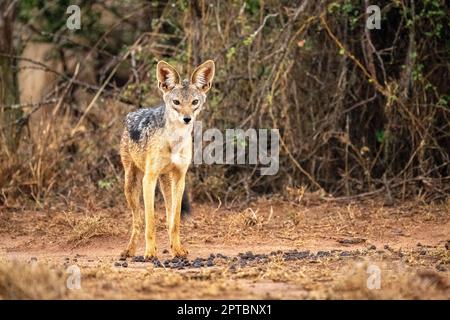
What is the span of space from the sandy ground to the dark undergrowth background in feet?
2.18

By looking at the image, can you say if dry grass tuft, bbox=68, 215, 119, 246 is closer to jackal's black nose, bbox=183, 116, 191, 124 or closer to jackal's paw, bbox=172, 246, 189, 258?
jackal's paw, bbox=172, 246, 189, 258

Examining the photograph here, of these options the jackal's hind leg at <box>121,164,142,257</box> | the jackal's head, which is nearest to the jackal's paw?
the jackal's hind leg at <box>121,164,142,257</box>

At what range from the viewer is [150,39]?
44.6 ft

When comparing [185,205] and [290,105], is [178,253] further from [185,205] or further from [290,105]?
[290,105]

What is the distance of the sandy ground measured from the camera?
6422mm

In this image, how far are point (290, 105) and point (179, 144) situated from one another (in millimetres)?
4540

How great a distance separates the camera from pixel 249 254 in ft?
28.7

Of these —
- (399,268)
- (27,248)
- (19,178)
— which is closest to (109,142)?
(19,178)

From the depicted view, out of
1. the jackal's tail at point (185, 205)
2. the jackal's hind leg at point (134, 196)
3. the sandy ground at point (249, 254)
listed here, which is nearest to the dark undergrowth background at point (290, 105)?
the sandy ground at point (249, 254)

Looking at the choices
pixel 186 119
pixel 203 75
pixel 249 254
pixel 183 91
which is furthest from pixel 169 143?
pixel 249 254

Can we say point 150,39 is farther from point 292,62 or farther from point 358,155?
point 358,155

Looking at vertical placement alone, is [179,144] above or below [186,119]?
below

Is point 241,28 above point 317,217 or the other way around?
above

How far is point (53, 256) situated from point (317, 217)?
12.0 ft
